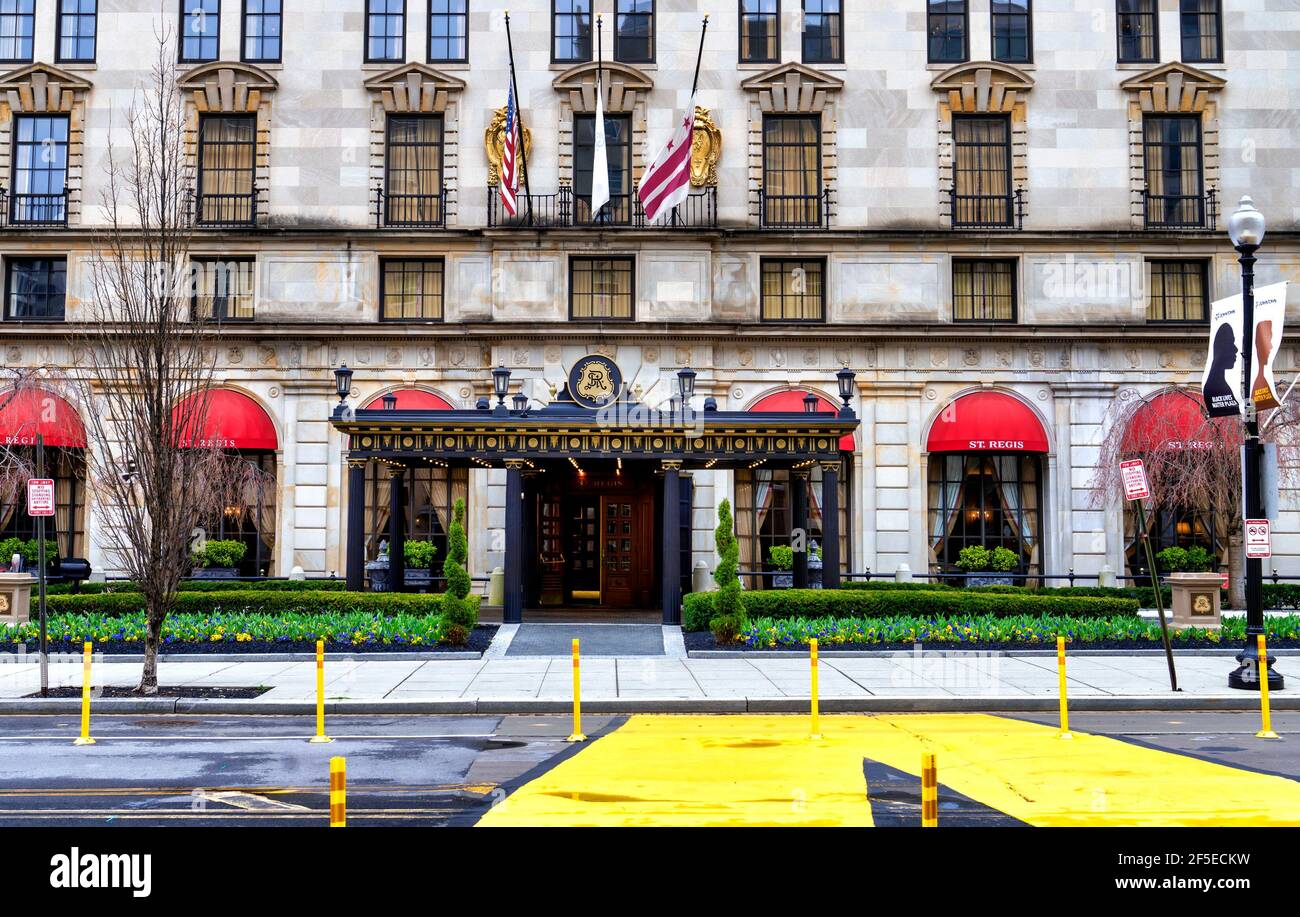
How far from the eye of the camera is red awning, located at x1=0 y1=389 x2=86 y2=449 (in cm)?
2975

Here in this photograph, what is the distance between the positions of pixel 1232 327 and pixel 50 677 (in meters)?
18.9

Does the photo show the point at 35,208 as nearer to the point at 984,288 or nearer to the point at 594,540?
the point at 594,540

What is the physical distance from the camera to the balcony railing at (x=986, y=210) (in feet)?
109

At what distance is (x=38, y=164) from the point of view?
109 ft

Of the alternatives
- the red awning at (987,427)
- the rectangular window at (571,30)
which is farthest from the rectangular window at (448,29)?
the red awning at (987,427)

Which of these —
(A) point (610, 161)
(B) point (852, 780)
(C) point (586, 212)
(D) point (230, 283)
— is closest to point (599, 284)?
(C) point (586, 212)

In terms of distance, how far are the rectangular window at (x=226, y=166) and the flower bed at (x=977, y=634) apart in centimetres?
2086

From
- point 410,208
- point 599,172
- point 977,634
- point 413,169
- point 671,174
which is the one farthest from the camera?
point 413,169

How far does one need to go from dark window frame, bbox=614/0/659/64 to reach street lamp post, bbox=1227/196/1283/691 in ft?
68.6

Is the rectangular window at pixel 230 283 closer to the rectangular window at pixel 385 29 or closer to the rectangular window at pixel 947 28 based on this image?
the rectangular window at pixel 385 29

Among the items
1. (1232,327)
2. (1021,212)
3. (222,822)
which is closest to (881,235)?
(1021,212)

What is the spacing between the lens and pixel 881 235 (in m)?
32.5

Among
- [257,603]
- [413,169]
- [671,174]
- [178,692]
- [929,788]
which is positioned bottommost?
[178,692]

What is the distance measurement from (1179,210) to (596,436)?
67.9 ft
